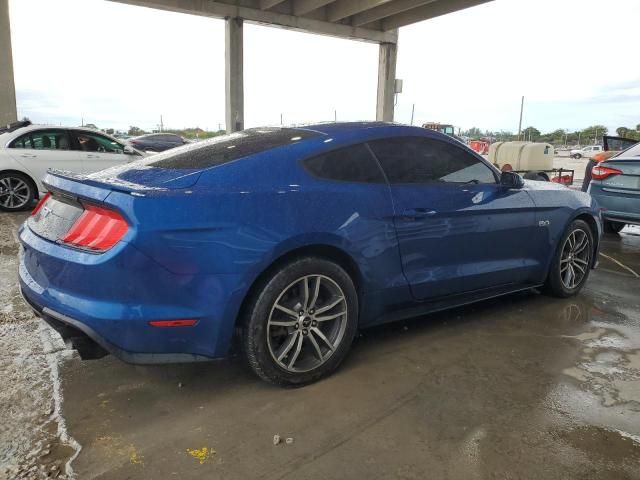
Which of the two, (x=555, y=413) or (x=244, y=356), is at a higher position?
(x=244, y=356)

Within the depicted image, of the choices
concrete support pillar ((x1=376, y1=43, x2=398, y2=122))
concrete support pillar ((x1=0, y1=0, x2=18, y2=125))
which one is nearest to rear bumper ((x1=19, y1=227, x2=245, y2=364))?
concrete support pillar ((x1=0, y1=0, x2=18, y2=125))

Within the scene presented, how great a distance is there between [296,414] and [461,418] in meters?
0.84

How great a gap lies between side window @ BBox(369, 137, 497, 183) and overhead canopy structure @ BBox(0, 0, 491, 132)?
14934mm

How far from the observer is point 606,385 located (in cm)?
305

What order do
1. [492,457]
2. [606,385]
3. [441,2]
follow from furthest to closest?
[441,2]
[606,385]
[492,457]

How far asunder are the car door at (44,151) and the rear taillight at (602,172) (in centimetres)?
844

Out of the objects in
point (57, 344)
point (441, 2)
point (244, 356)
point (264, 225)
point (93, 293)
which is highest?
point (441, 2)

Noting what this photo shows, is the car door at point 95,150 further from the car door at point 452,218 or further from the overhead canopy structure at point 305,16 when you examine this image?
the overhead canopy structure at point 305,16

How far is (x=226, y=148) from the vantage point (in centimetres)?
316

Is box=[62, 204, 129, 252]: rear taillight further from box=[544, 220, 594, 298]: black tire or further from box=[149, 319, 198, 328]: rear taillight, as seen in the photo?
box=[544, 220, 594, 298]: black tire

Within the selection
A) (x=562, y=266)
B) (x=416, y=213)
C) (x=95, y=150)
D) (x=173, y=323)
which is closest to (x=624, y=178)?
(x=562, y=266)

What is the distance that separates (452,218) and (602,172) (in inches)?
184

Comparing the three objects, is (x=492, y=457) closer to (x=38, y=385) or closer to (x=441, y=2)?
(x=38, y=385)

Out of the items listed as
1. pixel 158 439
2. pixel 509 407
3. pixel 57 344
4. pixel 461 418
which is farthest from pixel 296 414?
pixel 57 344
